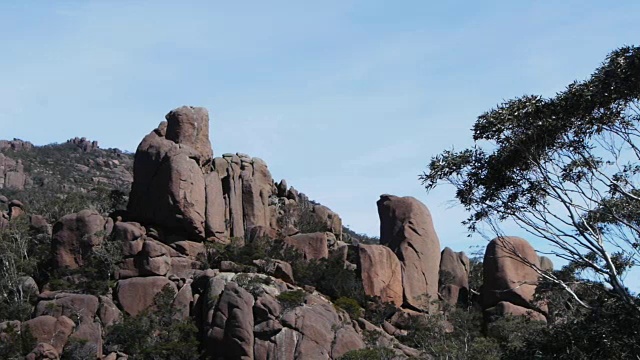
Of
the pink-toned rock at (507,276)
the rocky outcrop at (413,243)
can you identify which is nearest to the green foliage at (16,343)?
the rocky outcrop at (413,243)

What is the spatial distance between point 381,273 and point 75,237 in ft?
55.8

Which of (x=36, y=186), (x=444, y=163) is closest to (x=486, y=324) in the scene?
(x=444, y=163)

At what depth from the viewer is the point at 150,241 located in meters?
52.6

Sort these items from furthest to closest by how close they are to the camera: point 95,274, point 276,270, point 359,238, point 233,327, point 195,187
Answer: point 359,238 < point 195,187 < point 276,270 < point 95,274 < point 233,327

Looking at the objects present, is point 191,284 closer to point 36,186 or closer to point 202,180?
point 202,180

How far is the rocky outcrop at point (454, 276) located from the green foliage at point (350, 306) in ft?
27.0

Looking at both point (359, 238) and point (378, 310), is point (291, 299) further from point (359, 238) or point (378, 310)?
point (359, 238)

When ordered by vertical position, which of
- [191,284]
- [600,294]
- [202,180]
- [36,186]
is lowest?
[600,294]

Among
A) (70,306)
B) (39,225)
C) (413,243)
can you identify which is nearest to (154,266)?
(70,306)

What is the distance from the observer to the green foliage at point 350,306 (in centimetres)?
5188

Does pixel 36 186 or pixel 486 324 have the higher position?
pixel 36 186

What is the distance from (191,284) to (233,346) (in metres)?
5.65

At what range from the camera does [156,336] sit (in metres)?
47.1

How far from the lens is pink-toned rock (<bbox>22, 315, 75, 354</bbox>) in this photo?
45.3 meters
